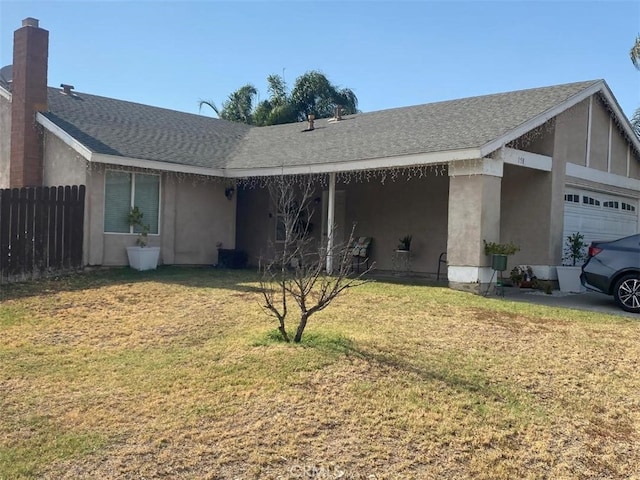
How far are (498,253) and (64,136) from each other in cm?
971

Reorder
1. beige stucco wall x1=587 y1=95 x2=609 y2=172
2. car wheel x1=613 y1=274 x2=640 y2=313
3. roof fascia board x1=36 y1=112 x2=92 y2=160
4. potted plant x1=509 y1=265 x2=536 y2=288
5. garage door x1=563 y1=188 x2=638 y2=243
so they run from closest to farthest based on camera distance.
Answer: car wheel x1=613 y1=274 x2=640 y2=313 < roof fascia board x1=36 y1=112 x2=92 y2=160 < potted plant x1=509 y1=265 x2=536 y2=288 < garage door x1=563 y1=188 x2=638 y2=243 < beige stucco wall x1=587 y1=95 x2=609 y2=172

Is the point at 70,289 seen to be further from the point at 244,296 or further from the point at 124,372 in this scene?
the point at 124,372

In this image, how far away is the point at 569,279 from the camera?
1254 centimetres

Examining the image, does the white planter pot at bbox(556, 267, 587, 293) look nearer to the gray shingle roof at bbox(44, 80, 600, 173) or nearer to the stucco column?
the stucco column

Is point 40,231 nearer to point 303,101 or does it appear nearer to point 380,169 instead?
point 380,169

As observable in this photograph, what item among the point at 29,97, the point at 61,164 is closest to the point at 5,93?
the point at 29,97

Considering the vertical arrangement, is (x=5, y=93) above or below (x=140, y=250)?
above

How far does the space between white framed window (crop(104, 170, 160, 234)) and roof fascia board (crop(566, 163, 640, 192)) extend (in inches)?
387

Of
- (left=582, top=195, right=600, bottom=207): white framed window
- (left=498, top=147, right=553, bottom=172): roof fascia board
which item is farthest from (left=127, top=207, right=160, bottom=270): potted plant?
(left=582, top=195, right=600, bottom=207): white framed window

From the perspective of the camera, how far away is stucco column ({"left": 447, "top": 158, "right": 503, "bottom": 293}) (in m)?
11.0

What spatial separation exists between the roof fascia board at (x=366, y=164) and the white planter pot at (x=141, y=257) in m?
3.06

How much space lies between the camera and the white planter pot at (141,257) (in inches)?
523

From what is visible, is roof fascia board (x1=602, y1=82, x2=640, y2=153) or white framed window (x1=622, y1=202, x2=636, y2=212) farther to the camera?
white framed window (x1=622, y1=202, x2=636, y2=212)

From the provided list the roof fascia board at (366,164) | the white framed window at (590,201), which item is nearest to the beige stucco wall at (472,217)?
the roof fascia board at (366,164)
